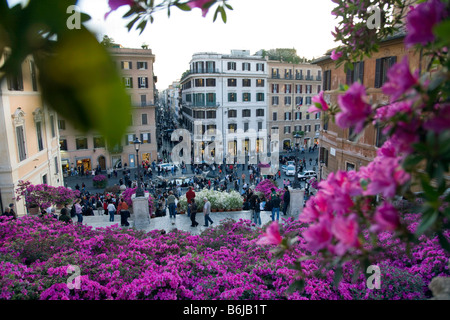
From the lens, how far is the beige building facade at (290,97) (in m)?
45.3

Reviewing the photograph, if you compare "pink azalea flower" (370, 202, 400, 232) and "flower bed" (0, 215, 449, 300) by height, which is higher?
"pink azalea flower" (370, 202, 400, 232)

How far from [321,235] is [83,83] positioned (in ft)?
4.54

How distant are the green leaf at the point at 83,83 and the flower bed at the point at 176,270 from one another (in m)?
4.32

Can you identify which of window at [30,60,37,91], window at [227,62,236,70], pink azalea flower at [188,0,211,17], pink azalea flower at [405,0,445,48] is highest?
window at [227,62,236,70]

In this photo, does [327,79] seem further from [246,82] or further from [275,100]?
[275,100]

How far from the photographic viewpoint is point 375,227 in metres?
1.46

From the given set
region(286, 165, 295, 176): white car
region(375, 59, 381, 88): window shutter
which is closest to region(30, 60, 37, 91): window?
region(375, 59, 381, 88): window shutter

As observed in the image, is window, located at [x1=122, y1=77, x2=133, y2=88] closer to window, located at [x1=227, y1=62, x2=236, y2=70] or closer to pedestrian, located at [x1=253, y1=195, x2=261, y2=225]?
pedestrian, located at [x1=253, y1=195, x2=261, y2=225]

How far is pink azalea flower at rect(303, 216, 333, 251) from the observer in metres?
1.59

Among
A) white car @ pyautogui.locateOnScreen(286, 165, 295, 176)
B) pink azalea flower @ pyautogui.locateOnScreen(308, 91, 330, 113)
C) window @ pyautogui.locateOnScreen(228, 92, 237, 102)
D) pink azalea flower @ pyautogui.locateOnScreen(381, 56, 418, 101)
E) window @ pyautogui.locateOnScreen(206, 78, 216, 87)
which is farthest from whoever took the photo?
window @ pyautogui.locateOnScreen(228, 92, 237, 102)

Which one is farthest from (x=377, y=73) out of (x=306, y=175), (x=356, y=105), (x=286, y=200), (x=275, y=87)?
(x=275, y=87)

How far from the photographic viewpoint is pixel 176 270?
6250mm

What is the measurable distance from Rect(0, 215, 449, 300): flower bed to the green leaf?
432 cm

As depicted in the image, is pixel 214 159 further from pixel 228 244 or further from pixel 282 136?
pixel 228 244
